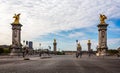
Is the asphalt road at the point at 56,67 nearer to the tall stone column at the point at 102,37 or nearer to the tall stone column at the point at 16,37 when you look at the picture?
the tall stone column at the point at 16,37

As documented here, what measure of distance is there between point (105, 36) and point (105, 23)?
517 cm

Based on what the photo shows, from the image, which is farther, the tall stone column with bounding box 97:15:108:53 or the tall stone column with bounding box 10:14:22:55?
the tall stone column with bounding box 97:15:108:53

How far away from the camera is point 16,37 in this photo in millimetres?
104750

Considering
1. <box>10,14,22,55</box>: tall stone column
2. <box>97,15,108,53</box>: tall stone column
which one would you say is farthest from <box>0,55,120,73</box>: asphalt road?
<box>97,15,108,53</box>: tall stone column

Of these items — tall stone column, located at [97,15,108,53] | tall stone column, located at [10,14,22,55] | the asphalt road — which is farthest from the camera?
tall stone column, located at [97,15,108,53]

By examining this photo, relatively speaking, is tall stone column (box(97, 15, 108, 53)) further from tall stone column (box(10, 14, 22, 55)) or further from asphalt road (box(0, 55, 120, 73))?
asphalt road (box(0, 55, 120, 73))

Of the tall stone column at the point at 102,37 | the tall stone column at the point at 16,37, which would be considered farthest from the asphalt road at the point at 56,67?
the tall stone column at the point at 102,37

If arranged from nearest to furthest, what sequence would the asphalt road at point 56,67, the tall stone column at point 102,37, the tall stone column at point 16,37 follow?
the asphalt road at point 56,67 → the tall stone column at point 16,37 → the tall stone column at point 102,37

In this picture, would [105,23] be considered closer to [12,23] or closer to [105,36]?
[105,36]

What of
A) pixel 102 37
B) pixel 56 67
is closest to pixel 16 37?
pixel 102 37

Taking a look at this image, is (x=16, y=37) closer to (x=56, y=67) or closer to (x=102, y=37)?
(x=102, y=37)

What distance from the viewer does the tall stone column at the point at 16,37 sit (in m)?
103

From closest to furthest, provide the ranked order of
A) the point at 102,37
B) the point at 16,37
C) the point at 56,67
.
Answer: the point at 56,67
the point at 16,37
the point at 102,37

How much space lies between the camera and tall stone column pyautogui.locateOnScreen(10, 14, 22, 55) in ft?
338
